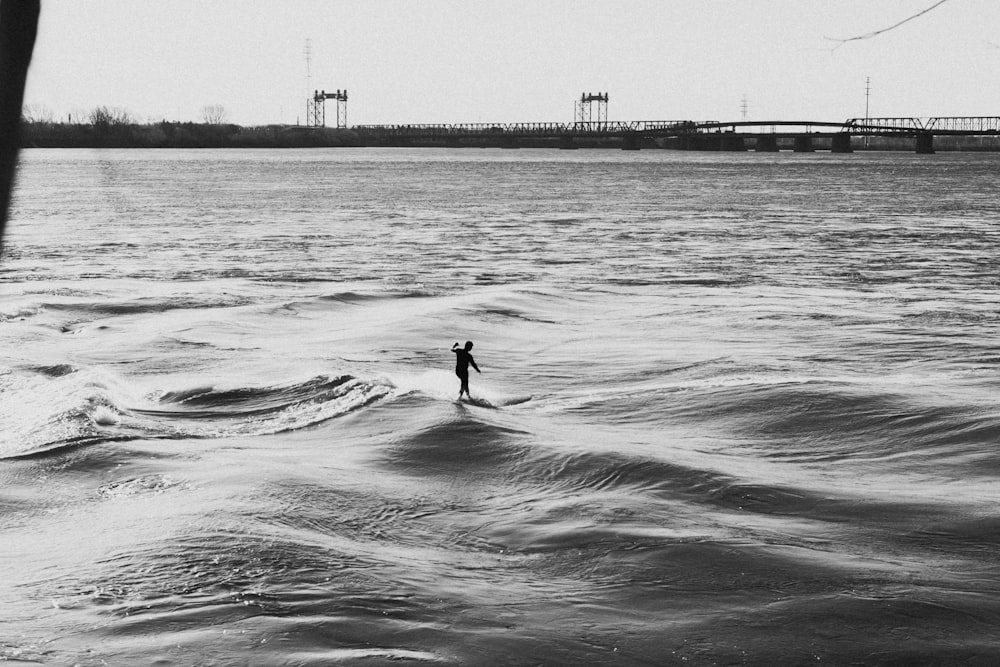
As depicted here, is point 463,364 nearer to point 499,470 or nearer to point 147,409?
point 499,470

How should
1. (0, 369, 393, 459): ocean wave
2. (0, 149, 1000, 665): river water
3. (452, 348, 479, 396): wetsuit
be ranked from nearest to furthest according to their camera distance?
1. (0, 149, 1000, 665): river water
2. (0, 369, 393, 459): ocean wave
3. (452, 348, 479, 396): wetsuit

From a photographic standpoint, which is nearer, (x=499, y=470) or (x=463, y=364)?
(x=499, y=470)

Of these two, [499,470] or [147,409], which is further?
[147,409]

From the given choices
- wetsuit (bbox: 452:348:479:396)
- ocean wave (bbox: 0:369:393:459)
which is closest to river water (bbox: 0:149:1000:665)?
ocean wave (bbox: 0:369:393:459)

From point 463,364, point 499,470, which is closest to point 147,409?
point 463,364

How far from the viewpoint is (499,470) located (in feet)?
49.3

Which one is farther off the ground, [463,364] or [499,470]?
[463,364]

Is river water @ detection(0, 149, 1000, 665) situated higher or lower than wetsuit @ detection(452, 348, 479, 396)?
lower

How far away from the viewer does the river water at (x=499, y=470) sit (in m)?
9.80

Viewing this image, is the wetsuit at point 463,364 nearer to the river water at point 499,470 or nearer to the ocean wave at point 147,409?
the river water at point 499,470

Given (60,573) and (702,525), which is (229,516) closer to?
(60,573)

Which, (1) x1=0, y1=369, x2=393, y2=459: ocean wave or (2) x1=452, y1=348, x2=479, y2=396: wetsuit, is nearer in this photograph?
(1) x1=0, y1=369, x2=393, y2=459: ocean wave

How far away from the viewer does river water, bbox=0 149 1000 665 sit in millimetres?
9805

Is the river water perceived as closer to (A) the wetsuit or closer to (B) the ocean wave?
(B) the ocean wave
